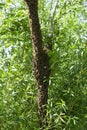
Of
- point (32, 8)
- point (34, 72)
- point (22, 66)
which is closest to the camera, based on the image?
point (32, 8)

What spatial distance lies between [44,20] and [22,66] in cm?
61

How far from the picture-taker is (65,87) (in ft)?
15.5

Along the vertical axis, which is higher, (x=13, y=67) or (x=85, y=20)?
(x=85, y=20)

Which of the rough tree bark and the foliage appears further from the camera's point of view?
the foliage

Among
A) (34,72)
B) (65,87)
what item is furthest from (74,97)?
(34,72)

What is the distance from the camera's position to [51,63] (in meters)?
4.50

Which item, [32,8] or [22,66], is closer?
[32,8]

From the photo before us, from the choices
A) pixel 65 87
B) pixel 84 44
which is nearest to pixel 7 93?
pixel 65 87

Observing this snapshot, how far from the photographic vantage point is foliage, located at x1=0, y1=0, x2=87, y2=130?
463 cm

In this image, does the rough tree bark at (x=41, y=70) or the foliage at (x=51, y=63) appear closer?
the rough tree bark at (x=41, y=70)

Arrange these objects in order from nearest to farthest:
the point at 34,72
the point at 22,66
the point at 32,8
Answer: the point at 32,8, the point at 34,72, the point at 22,66

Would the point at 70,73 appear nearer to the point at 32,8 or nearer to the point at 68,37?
the point at 68,37

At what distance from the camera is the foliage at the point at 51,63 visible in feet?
15.2

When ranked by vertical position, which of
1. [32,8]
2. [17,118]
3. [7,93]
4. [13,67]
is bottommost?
[17,118]
